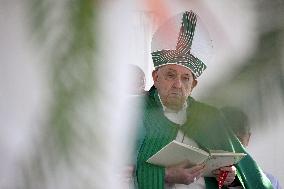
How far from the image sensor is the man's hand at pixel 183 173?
1.04 metres

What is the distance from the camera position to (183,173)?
40.8 inches

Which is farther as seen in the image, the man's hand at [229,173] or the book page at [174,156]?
the man's hand at [229,173]

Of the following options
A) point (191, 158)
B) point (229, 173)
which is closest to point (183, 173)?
point (191, 158)

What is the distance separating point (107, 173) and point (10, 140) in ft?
0.10

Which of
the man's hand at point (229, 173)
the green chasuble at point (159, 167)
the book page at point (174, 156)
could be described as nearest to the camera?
the green chasuble at point (159, 167)

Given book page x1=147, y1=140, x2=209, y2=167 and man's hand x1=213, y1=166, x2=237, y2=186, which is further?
man's hand x1=213, y1=166, x2=237, y2=186

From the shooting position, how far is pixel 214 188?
118 centimetres

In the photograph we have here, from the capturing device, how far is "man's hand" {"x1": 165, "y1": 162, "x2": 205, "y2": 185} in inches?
40.9

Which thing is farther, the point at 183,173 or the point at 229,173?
the point at 229,173

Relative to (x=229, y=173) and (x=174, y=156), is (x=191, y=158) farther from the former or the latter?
(x=229, y=173)

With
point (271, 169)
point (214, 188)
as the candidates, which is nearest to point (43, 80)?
point (271, 169)

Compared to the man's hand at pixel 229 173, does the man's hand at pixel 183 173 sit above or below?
above

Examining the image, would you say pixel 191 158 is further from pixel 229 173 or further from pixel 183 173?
pixel 229 173

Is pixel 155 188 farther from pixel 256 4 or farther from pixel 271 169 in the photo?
pixel 256 4
